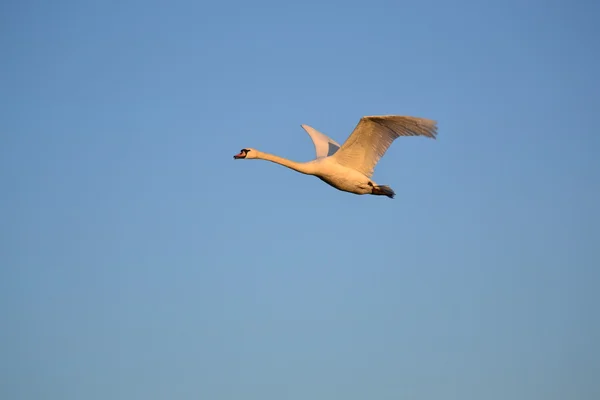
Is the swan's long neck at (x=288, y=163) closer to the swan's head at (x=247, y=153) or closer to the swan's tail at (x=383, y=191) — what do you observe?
the swan's head at (x=247, y=153)

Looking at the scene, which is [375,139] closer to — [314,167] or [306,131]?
[314,167]

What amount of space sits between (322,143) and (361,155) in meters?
3.72

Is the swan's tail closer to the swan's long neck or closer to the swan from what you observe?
the swan

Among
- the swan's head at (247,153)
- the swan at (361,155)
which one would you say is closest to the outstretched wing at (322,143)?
the swan at (361,155)

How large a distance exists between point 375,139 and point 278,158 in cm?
307

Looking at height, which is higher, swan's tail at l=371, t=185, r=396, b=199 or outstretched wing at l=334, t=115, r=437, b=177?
outstretched wing at l=334, t=115, r=437, b=177

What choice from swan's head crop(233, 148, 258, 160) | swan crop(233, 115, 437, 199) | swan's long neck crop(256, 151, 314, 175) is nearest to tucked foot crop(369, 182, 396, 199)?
swan crop(233, 115, 437, 199)

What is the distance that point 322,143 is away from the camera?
39594 millimetres

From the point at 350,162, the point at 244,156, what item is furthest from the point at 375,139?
the point at 244,156

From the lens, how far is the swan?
1367 inches

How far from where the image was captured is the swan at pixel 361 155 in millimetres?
34719

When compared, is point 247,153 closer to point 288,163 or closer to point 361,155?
point 288,163

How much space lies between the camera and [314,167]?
35344 mm

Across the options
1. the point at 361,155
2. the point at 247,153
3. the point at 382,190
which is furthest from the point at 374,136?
the point at 247,153
